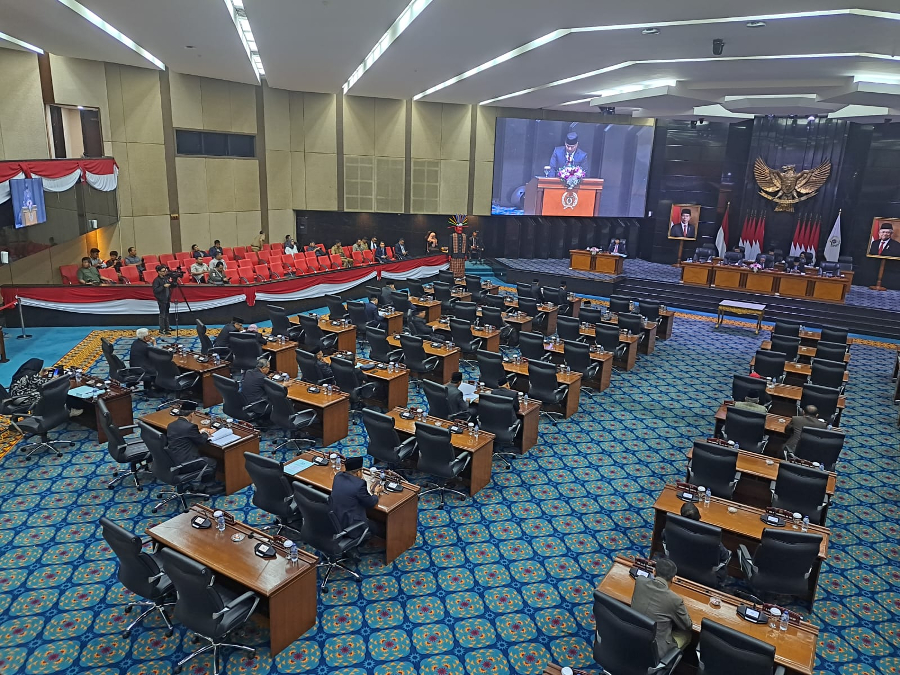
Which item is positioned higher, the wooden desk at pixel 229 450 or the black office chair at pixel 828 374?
the black office chair at pixel 828 374

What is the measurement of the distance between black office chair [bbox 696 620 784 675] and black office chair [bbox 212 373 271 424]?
21.0 ft

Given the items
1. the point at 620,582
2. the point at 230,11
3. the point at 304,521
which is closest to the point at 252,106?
the point at 230,11

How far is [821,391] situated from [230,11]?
11595 mm

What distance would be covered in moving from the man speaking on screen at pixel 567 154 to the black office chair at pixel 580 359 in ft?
51.0

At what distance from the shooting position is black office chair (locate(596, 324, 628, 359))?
40.3 feet

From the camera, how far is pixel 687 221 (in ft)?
81.4

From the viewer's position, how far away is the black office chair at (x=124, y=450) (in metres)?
7.33

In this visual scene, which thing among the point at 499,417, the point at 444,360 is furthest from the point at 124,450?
the point at 444,360

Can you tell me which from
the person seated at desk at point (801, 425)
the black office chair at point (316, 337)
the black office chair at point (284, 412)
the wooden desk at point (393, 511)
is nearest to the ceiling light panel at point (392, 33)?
the black office chair at point (316, 337)

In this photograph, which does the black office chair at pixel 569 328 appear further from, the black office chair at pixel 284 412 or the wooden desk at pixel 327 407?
the black office chair at pixel 284 412

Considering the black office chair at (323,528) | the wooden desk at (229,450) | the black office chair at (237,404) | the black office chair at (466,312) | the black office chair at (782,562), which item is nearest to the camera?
the black office chair at (782,562)

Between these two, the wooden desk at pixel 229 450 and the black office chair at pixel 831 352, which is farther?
the black office chair at pixel 831 352

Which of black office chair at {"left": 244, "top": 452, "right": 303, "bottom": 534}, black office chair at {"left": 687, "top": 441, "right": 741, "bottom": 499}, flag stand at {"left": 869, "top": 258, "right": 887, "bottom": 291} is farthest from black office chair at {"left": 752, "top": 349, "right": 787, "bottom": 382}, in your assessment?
flag stand at {"left": 869, "top": 258, "right": 887, "bottom": 291}

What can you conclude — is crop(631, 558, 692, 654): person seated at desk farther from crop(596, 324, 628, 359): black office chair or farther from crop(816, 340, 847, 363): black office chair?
crop(816, 340, 847, 363): black office chair
